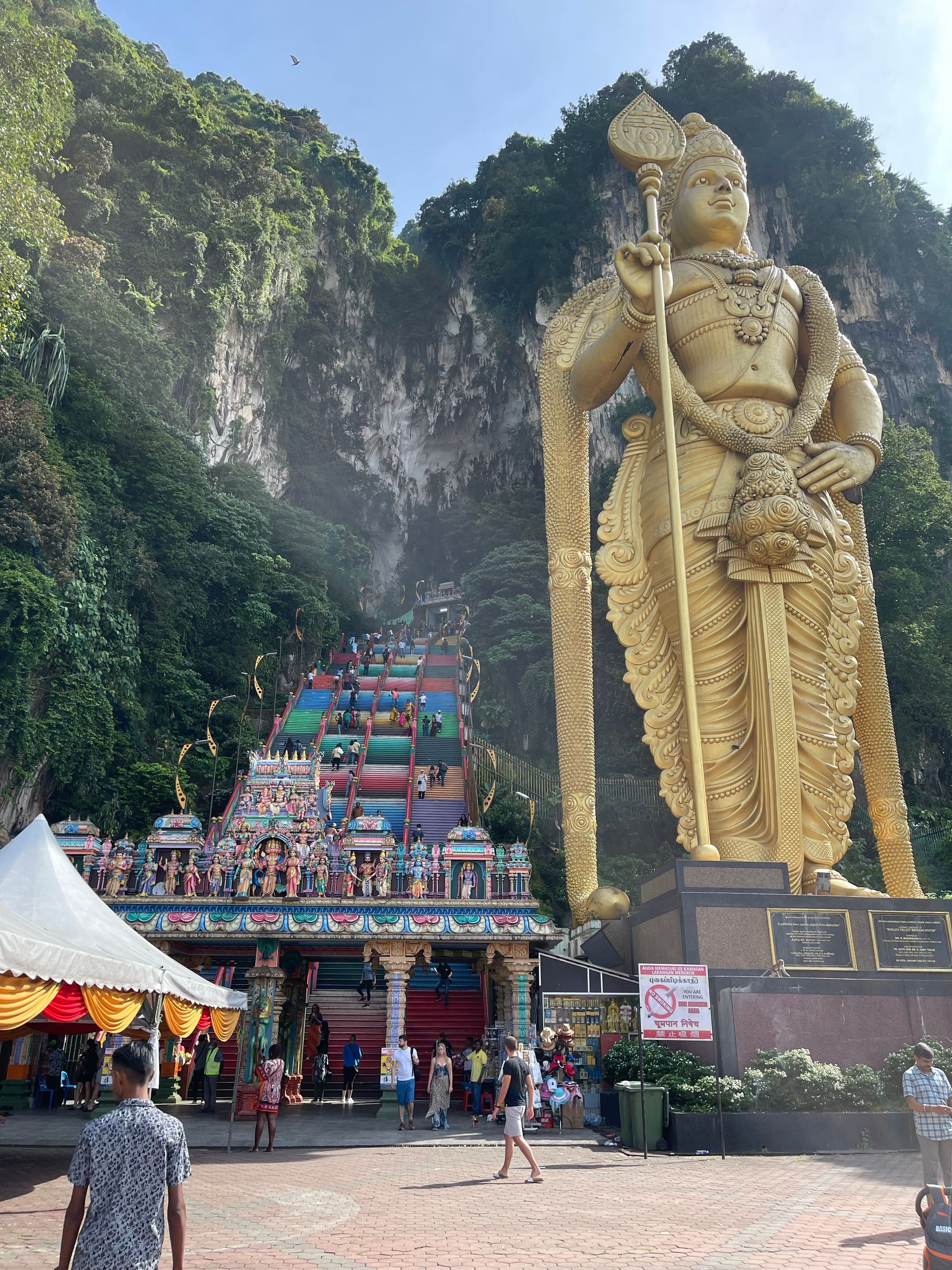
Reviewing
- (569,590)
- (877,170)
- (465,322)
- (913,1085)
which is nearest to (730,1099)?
(913,1085)

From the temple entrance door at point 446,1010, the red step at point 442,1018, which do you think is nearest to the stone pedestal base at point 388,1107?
the temple entrance door at point 446,1010

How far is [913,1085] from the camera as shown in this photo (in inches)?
Answer: 167

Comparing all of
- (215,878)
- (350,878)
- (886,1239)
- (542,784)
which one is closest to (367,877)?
(350,878)

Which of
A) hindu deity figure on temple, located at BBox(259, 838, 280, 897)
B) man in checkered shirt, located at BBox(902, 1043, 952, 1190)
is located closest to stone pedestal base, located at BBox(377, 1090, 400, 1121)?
hindu deity figure on temple, located at BBox(259, 838, 280, 897)

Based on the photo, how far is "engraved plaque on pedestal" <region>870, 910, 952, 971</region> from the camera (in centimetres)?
766

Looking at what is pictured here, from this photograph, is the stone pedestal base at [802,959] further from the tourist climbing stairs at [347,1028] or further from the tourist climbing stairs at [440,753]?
the tourist climbing stairs at [347,1028]

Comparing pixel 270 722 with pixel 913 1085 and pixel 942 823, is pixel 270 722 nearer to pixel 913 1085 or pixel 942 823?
pixel 942 823

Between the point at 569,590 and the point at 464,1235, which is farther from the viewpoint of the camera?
the point at 569,590

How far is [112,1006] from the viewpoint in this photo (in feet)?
18.7

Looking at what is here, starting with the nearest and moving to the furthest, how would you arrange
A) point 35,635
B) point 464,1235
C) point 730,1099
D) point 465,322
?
point 464,1235 → point 730,1099 → point 35,635 → point 465,322

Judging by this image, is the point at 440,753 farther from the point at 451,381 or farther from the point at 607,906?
the point at 451,381

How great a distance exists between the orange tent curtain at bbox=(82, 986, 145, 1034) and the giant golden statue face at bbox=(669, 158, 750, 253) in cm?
902

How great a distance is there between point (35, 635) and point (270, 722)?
9.44m

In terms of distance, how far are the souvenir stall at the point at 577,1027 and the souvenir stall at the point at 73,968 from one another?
2.86 meters
